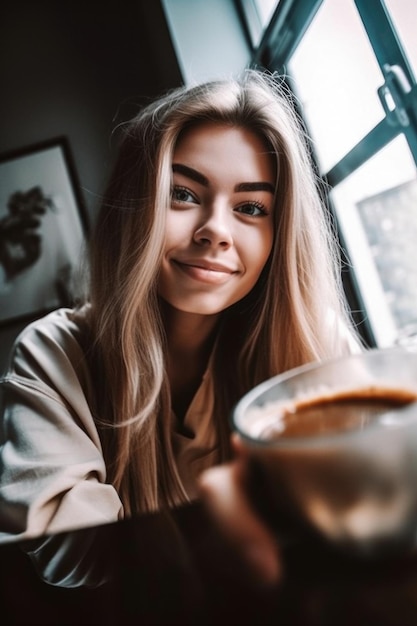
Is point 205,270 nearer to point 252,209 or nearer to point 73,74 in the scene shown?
point 252,209

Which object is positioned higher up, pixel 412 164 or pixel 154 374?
pixel 412 164

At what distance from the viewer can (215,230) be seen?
0.43m

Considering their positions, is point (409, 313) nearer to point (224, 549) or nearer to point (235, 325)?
point (235, 325)

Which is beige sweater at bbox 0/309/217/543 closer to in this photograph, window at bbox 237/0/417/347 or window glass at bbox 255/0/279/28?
window at bbox 237/0/417/347

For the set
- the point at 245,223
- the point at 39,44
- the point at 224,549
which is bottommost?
the point at 224,549

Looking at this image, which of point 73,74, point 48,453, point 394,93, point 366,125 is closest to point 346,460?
point 48,453

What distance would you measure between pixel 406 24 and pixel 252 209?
0.37 meters

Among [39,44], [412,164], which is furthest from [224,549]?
[39,44]

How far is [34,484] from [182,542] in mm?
241

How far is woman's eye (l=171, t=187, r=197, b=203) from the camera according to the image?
1.48 ft

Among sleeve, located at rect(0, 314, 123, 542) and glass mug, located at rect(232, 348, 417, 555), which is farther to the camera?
sleeve, located at rect(0, 314, 123, 542)

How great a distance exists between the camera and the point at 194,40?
1.21 meters

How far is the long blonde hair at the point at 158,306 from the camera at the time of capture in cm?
44

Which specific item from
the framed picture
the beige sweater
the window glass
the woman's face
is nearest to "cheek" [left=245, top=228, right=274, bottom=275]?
the woman's face
